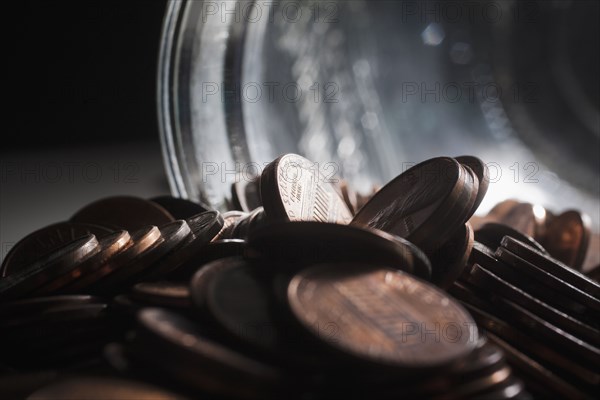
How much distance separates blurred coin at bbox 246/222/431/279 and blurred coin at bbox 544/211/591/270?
32.3 inches

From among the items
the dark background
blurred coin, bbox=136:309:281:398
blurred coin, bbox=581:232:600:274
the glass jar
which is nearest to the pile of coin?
blurred coin, bbox=136:309:281:398

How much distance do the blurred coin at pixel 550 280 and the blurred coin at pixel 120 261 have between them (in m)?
0.66

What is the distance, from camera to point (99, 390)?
2.89 feet

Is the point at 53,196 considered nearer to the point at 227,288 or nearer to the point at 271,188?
the point at 271,188

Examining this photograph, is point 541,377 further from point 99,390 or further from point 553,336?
point 99,390

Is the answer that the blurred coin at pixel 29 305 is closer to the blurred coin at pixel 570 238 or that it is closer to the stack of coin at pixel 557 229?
the stack of coin at pixel 557 229

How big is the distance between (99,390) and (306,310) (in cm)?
31

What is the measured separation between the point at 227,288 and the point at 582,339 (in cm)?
61

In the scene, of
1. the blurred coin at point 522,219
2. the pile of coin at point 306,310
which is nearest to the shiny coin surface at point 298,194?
the pile of coin at point 306,310

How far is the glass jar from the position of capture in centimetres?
189

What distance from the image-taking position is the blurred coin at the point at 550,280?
1137mm

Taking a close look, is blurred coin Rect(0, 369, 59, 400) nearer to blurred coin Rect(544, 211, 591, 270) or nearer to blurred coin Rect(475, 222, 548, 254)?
blurred coin Rect(475, 222, 548, 254)

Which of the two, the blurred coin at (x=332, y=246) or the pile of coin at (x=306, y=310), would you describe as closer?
the pile of coin at (x=306, y=310)

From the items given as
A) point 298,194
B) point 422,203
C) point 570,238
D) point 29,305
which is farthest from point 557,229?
point 29,305
